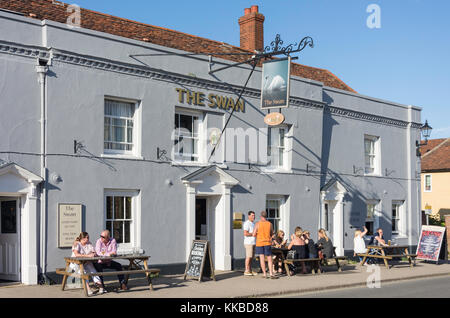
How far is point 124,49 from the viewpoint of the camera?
16.1 metres

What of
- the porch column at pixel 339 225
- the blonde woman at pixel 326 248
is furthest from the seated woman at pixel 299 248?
the porch column at pixel 339 225

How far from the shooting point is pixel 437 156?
43531mm

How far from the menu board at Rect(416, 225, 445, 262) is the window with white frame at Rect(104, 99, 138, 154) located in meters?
11.5

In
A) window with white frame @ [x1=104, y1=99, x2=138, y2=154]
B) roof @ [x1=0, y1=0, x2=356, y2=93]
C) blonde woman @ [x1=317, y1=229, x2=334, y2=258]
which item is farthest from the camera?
blonde woman @ [x1=317, y1=229, x2=334, y2=258]

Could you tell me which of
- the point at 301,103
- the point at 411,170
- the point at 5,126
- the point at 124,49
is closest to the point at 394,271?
the point at 301,103

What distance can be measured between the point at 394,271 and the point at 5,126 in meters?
12.2

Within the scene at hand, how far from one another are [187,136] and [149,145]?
1.55 metres

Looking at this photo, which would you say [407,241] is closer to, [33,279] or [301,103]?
[301,103]

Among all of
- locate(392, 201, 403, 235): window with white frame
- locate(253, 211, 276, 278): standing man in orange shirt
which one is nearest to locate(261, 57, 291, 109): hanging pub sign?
locate(253, 211, 276, 278): standing man in orange shirt

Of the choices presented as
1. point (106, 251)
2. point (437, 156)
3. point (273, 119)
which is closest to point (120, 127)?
point (106, 251)

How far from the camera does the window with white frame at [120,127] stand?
52.1 feet

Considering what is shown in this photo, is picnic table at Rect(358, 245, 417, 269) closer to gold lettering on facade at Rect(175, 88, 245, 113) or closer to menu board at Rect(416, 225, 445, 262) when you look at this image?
menu board at Rect(416, 225, 445, 262)

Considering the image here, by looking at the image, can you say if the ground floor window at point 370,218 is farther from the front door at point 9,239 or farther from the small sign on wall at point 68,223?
the front door at point 9,239

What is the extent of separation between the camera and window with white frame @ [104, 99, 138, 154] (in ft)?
52.1
